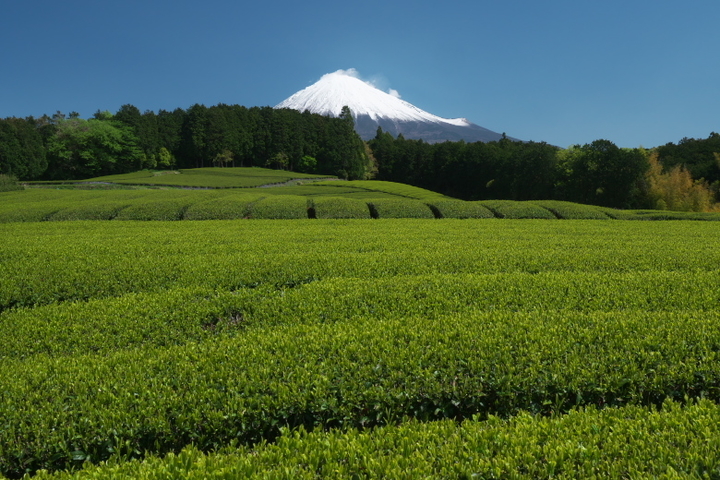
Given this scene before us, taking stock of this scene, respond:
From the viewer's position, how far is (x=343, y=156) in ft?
280

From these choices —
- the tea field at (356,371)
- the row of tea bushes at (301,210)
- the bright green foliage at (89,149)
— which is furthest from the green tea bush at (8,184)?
the tea field at (356,371)

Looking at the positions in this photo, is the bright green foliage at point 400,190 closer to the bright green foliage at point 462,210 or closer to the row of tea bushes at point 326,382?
the bright green foliage at point 462,210

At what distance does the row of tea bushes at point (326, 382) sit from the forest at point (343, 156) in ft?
135

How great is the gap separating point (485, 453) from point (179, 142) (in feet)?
298

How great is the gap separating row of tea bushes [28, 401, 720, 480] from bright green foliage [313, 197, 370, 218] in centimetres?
1865

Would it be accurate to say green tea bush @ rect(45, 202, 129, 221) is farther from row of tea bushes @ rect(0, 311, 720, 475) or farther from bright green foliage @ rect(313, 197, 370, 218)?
row of tea bushes @ rect(0, 311, 720, 475)

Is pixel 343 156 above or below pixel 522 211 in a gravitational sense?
above

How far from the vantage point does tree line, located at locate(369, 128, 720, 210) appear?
4147cm

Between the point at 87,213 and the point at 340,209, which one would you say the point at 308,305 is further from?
the point at 87,213

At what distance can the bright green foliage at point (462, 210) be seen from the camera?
23062 millimetres

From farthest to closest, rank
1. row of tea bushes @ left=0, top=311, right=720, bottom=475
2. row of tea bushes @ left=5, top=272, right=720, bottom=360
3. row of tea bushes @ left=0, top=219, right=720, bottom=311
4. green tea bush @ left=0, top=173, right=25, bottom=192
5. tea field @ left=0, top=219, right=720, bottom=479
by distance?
green tea bush @ left=0, top=173, right=25, bottom=192 → row of tea bushes @ left=0, top=219, right=720, bottom=311 → row of tea bushes @ left=5, top=272, right=720, bottom=360 → row of tea bushes @ left=0, top=311, right=720, bottom=475 → tea field @ left=0, top=219, right=720, bottom=479

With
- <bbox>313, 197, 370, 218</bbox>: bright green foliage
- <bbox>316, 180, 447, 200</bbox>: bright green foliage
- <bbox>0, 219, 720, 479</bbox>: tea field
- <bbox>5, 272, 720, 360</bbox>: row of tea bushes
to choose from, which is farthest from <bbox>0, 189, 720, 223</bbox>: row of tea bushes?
<bbox>316, 180, 447, 200</bbox>: bright green foliage

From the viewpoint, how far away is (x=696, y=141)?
5597 cm

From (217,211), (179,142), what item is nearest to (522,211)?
(217,211)
